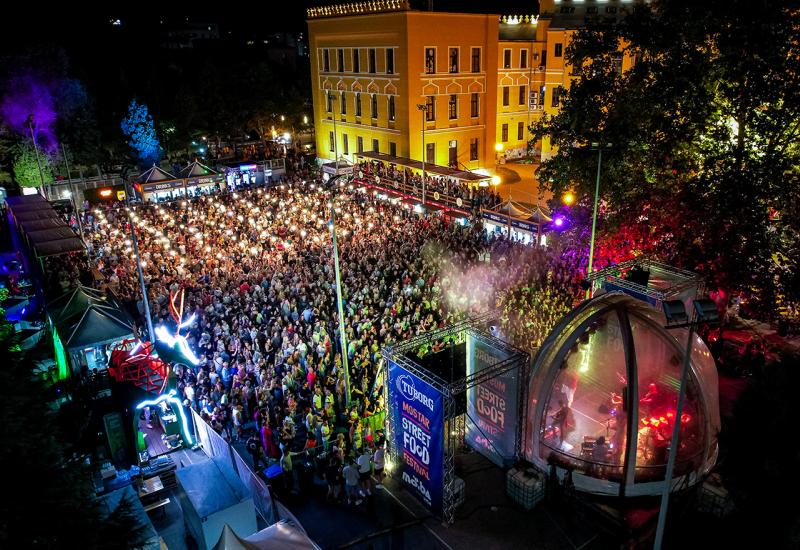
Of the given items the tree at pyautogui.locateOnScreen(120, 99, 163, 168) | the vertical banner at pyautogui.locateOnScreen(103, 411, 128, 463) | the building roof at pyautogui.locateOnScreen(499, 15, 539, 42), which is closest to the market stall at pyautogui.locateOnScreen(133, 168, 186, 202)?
the tree at pyautogui.locateOnScreen(120, 99, 163, 168)

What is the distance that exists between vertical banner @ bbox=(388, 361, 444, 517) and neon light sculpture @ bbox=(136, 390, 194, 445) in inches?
215

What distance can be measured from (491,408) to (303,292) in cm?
909

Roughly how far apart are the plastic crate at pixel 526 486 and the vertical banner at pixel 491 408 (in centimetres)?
85

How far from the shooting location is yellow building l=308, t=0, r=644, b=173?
36938 millimetres

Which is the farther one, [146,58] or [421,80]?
[146,58]

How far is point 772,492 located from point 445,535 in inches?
225

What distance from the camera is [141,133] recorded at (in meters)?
44.3

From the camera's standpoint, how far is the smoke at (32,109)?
37594 millimetres

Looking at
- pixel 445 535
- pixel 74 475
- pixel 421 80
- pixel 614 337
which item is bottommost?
pixel 445 535

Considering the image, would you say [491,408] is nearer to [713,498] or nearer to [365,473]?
[365,473]

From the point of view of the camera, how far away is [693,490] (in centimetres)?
1097

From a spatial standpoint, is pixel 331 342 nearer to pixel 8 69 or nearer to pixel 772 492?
pixel 772 492

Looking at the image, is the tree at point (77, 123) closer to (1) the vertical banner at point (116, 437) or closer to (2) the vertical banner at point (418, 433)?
(1) the vertical banner at point (116, 437)

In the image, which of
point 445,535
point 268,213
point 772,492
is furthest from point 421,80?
point 772,492
